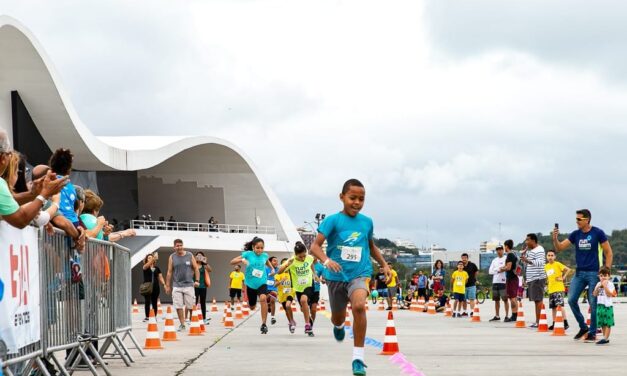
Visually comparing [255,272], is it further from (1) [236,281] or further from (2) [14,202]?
(1) [236,281]

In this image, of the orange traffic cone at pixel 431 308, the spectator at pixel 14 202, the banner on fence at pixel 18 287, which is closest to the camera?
Result: the spectator at pixel 14 202

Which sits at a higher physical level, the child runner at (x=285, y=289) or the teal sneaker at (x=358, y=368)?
the child runner at (x=285, y=289)

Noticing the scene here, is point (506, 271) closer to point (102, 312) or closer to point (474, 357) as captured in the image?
point (474, 357)

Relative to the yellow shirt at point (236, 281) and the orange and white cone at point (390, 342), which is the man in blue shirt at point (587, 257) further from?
the yellow shirt at point (236, 281)

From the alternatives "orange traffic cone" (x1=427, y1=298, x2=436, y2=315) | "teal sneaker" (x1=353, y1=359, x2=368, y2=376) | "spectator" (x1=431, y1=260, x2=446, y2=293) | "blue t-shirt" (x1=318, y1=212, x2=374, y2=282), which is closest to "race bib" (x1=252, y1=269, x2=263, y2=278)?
"blue t-shirt" (x1=318, y1=212, x2=374, y2=282)

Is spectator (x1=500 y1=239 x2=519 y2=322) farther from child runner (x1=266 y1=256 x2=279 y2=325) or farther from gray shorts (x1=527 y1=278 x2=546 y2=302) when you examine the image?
child runner (x1=266 y1=256 x2=279 y2=325)

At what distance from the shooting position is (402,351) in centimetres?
1350

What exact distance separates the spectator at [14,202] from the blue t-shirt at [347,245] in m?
3.54

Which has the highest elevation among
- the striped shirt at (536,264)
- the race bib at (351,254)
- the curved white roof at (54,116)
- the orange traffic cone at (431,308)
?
the curved white roof at (54,116)

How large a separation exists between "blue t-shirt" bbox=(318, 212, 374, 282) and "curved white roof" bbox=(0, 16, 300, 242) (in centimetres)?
3348

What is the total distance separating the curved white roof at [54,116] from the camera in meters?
45.8

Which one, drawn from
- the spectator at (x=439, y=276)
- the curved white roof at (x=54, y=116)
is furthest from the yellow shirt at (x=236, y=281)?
the curved white roof at (x=54, y=116)

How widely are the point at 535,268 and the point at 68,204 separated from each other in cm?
1167

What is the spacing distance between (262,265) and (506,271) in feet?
18.8
